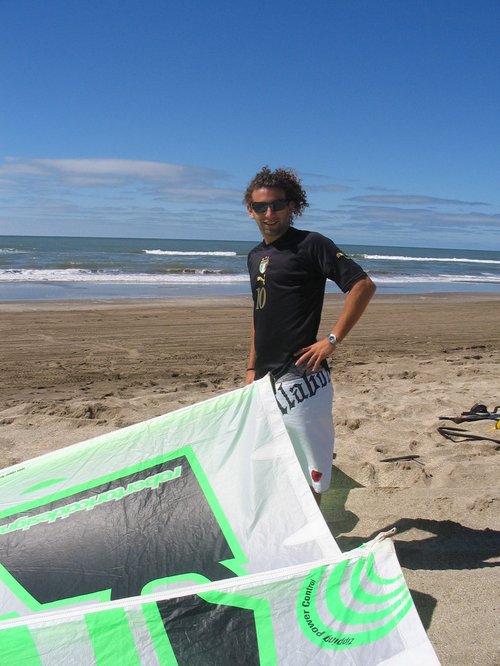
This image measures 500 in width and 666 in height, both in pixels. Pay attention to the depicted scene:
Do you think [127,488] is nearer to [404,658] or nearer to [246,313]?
[404,658]

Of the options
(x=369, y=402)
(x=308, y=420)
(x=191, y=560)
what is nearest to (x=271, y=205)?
(x=308, y=420)

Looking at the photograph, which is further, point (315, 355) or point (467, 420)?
point (467, 420)

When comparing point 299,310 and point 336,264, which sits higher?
point 336,264

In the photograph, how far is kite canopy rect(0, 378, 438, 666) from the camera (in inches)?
69.5

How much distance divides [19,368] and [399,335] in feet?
20.1

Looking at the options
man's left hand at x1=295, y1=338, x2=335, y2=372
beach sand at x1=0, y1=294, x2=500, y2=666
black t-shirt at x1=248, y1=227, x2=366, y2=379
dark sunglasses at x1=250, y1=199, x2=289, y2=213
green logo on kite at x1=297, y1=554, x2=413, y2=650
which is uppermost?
dark sunglasses at x1=250, y1=199, x2=289, y2=213

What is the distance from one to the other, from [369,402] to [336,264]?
3.45 m

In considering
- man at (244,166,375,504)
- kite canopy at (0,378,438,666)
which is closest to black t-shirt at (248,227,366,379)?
man at (244,166,375,504)

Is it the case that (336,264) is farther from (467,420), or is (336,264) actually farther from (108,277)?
(108,277)

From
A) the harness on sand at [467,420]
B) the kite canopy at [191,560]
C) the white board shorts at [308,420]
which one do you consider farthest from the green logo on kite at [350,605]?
the harness on sand at [467,420]

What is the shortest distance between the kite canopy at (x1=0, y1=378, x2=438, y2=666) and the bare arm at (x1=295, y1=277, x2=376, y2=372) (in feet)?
0.72

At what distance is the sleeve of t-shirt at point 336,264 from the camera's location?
2.63 metres

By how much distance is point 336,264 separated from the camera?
264 centimetres

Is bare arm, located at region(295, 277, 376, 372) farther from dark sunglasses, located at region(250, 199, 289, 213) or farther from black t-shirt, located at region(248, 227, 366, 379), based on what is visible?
dark sunglasses, located at region(250, 199, 289, 213)
